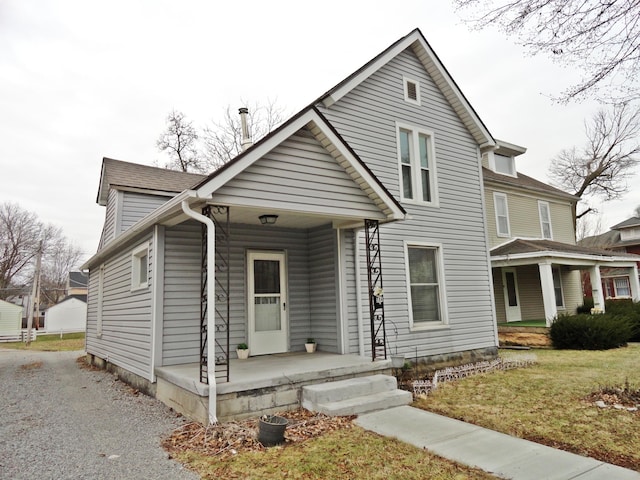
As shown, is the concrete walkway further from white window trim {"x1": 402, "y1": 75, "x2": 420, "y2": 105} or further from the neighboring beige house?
the neighboring beige house

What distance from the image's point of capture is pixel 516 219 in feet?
52.2

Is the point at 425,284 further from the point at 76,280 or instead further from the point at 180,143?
the point at 76,280

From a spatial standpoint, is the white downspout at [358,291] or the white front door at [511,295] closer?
the white downspout at [358,291]

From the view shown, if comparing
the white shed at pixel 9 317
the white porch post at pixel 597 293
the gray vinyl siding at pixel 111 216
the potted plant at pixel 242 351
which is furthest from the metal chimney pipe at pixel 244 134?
the white shed at pixel 9 317

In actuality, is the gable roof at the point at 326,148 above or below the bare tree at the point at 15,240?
below

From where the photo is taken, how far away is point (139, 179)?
1125cm

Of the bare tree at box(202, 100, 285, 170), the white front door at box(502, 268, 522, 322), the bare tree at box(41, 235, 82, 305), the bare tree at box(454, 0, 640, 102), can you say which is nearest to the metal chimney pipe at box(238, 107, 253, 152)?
the bare tree at box(454, 0, 640, 102)

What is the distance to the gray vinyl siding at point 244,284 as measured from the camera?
674 centimetres

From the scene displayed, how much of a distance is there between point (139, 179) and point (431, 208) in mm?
7757

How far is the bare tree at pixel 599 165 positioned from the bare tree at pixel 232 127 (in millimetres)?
16128

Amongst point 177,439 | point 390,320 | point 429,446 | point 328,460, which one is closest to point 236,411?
point 177,439

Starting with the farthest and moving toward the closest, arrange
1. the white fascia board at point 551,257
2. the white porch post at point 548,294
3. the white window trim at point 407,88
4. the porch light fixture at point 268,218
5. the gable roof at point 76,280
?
1. the gable roof at point 76,280
2. the white fascia board at point 551,257
3. the white porch post at point 548,294
4. the white window trim at point 407,88
5. the porch light fixture at point 268,218

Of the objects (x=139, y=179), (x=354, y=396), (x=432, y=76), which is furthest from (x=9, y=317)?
(x=354, y=396)

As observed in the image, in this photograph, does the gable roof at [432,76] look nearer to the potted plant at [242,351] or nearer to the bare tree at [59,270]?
the potted plant at [242,351]
